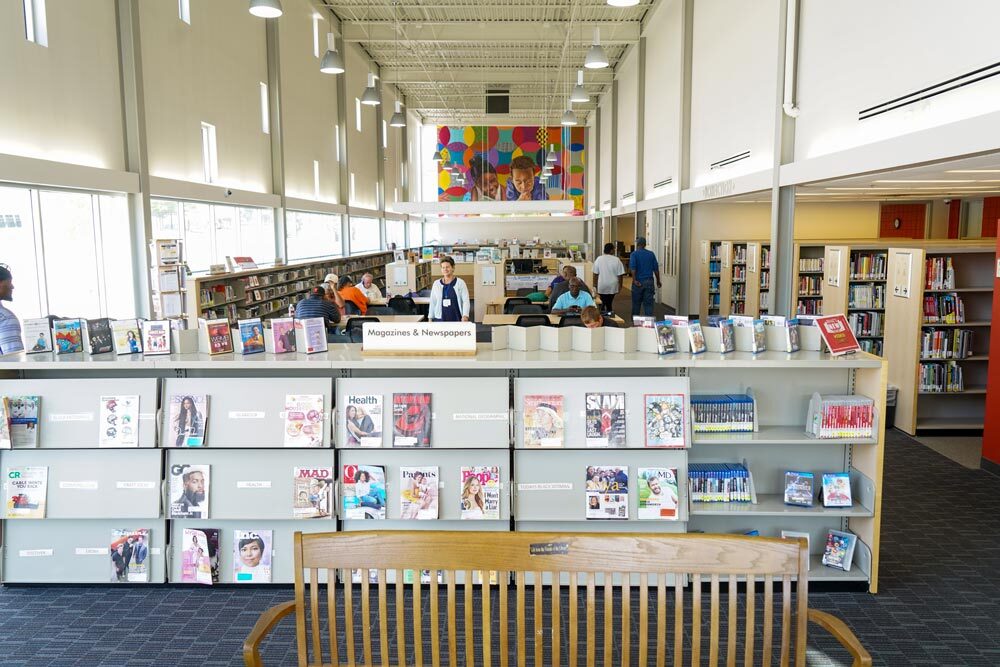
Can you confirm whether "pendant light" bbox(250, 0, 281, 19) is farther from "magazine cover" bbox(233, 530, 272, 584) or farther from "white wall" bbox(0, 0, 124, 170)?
"magazine cover" bbox(233, 530, 272, 584)

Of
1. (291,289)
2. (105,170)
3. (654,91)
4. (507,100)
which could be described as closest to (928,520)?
(105,170)

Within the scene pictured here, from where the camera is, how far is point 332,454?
425 cm

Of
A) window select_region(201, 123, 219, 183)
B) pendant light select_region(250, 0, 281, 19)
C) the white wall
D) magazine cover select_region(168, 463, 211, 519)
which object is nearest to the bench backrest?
magazine cover select_region(168, 463, 211, 519)

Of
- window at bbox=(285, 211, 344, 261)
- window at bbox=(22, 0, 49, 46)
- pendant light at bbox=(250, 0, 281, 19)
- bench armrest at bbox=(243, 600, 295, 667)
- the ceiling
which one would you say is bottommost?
bench armrest at bbox=(243, 600, 295, 667)

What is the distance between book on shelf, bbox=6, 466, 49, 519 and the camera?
13.9ft

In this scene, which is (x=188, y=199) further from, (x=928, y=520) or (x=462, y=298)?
(x=928, y=520)

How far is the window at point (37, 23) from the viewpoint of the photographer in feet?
23.6

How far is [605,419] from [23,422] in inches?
130

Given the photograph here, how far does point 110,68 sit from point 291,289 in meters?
5.68

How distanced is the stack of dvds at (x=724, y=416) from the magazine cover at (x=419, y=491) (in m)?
1.57

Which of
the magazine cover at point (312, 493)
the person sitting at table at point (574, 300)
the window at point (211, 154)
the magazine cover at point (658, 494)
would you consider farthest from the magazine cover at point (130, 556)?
the window at point (211, 154)

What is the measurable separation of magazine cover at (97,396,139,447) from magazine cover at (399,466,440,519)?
155 centimetres

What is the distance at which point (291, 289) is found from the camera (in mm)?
13609

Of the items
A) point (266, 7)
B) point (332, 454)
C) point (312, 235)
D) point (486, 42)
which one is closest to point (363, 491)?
point (332, 454)
